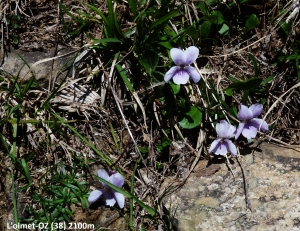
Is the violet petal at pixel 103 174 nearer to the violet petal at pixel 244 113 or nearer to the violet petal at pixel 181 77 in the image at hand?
the violet petal at pixel 181 77

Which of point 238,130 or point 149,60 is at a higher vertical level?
point 149,60

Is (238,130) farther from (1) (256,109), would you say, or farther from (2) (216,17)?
(2) (216,17)

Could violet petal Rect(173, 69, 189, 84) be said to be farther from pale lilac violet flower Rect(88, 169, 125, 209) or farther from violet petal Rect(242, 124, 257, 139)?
pale lilac violet flower Rect(88, 169, 125, 209)

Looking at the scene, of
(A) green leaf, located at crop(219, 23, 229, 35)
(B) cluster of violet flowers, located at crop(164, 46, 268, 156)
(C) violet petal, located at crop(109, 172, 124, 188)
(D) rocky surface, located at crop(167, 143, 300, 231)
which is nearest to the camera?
(D) rocky surface, located at crop(167, 143, 300, 231)

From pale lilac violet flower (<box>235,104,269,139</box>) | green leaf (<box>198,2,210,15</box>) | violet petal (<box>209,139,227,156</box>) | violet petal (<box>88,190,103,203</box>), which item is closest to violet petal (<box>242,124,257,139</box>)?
pale lilac violet flower (<box>235,104,269,139</box>)

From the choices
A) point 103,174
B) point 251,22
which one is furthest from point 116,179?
point 251,22

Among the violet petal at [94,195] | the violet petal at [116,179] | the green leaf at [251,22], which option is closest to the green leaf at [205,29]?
the green leaf at [251,22]

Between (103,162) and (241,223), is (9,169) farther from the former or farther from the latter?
(241,223)

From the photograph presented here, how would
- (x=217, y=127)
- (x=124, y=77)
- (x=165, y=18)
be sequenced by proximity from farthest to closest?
(x=124, y=77), (x=217, y=127), (x=165, y=18)
